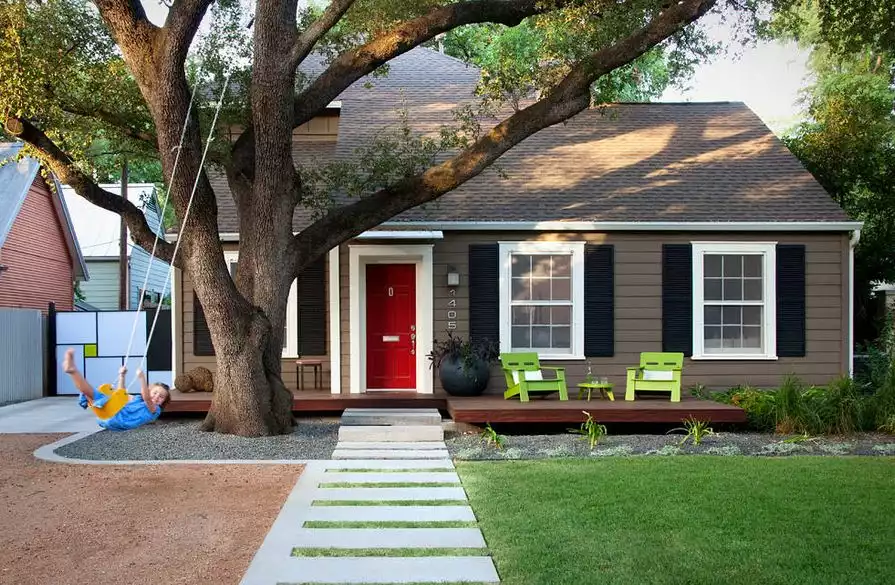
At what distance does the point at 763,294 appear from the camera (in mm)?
12383

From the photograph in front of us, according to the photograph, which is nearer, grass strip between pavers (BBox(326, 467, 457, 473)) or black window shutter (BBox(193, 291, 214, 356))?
grass strip between pavers (BBox(326, 467, 457, 473))

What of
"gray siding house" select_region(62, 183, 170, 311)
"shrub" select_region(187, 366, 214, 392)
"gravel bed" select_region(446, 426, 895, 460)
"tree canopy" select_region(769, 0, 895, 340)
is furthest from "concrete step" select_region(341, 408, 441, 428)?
"gray siding house" select_region(62, 183, 170, 311)

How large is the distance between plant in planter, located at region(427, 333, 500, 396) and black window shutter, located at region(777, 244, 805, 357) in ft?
13.1

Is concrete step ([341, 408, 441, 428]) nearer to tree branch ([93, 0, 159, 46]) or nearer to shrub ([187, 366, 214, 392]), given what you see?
shrub ([187, 366, 214, 392])

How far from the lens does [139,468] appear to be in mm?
8336

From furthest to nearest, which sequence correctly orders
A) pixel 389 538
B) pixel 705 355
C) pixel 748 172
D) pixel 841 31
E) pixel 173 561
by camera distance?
1. pixel 748 172
2. pixel 705 355
3. pixel 841 31
4. pixel 389 538
5. pixel 173 561

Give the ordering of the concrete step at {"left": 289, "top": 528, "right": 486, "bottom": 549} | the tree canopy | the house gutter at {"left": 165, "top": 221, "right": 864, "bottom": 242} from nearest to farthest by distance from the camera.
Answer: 1. the concrete step at {"left": 289, "top": 528, "right": 486, "bottom": 549}
2. the house gutter at {"left": 165, "top": 221, "right": 864, "bottom": 242}
3. the tree canopy

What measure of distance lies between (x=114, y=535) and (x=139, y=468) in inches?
103

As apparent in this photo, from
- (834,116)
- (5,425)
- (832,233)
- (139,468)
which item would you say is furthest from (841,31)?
(5,425)

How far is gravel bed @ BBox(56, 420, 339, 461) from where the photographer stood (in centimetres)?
893

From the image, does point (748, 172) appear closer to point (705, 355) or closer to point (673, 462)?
point (705, 355)

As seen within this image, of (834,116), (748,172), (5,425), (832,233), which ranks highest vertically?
(834,116)

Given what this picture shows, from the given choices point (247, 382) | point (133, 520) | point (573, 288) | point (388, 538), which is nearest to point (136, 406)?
point (133, 520)

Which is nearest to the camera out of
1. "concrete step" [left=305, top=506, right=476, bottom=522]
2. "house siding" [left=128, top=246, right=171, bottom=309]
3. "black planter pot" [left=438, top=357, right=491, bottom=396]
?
"concrete step" [left=305, top=506, right=476, bottom=522]
